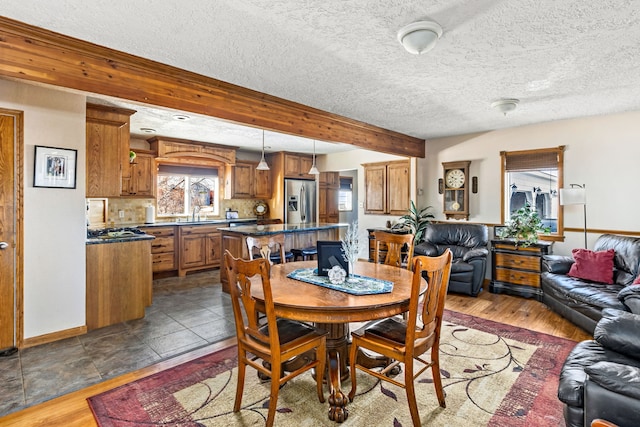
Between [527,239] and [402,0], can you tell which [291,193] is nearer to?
[527,239]

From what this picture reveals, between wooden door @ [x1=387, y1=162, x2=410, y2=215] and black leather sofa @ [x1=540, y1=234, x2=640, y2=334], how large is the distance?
2.62m

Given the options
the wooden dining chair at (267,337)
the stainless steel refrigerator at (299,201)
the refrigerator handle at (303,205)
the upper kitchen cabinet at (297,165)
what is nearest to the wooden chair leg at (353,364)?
the wooden dining chair at (267,337)

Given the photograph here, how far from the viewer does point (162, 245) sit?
18.6 feet

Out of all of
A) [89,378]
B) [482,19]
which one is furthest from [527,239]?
[89,378]

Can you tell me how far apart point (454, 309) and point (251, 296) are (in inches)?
118

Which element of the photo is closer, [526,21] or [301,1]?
[301,1]

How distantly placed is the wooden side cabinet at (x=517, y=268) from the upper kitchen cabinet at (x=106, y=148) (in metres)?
5.00

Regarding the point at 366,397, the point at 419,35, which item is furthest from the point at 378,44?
the point at 366,397

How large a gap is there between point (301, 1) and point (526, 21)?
1403 millimetres

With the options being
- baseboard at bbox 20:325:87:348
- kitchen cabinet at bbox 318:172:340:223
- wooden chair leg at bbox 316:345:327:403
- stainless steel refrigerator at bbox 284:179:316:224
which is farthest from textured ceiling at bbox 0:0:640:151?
kitchen cabinet at bbox 318:172:340:223

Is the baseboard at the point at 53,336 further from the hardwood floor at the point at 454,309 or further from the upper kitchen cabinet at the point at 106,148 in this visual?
the upper kitchen cabinet at the point at 106,148

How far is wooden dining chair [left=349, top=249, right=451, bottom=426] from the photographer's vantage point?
1.86m

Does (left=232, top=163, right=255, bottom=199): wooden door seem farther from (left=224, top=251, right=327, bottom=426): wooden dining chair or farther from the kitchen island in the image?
(left=224, top=251, right=327, bottom=426): wooden dining chair

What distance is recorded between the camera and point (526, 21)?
81.0 inches
